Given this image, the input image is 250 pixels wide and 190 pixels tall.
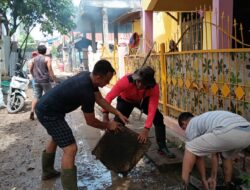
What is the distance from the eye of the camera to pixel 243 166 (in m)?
3.95

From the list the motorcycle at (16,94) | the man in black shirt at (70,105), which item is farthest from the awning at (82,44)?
the man in black shirt at (70,105)

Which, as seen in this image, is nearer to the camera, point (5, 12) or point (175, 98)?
point (175, 98)

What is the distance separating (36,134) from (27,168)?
2037 mm

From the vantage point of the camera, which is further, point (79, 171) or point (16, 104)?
point (16, 104)

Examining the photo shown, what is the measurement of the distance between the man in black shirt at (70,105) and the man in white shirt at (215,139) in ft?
3.10

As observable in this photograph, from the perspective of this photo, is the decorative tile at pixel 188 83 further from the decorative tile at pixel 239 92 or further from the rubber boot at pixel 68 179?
the rubber boot at pixel 68 179

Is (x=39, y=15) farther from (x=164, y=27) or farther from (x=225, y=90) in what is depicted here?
(x=225, y=90)

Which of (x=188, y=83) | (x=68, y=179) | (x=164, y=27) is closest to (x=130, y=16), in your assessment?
(x=164, y=27)

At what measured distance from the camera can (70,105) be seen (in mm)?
3625

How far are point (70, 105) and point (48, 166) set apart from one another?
3.53ft

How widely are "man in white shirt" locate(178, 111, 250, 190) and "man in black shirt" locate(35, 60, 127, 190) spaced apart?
0.95m

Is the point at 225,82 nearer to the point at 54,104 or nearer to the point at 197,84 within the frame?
the point at 197,84

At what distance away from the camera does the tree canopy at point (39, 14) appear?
16.2 meters

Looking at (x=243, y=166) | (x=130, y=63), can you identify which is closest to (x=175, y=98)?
(x=243, y=166)
